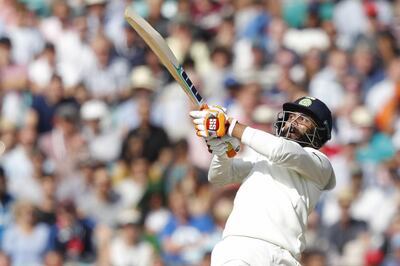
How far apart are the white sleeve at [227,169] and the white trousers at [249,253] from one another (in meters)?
0.40

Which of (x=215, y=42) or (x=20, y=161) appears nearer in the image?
(x=20, y=161)

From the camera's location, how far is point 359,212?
11.4 m

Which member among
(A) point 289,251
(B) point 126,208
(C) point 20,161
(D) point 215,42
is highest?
(D) point 215,42

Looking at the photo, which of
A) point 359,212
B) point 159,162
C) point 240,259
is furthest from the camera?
point 159,162

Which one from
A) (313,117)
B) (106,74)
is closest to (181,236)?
(106,74)

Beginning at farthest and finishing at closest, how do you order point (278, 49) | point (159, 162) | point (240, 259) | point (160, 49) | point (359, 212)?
point (278, 49)
point (159, 162)
point (359, 212)
point (160, 49)
point (240, 259)

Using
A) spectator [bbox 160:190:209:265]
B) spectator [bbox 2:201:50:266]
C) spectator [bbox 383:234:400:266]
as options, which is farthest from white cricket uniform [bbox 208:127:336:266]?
spectator [bbox 2:201:50:266]

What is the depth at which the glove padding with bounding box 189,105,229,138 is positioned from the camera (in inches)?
263

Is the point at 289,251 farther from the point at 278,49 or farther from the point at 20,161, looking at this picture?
the point at 278,49

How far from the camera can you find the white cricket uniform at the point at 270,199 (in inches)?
263

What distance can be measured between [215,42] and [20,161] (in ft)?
9.38

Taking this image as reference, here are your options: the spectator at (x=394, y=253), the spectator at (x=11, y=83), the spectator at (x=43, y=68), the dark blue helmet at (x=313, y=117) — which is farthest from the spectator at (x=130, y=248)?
the dark blue helmet at (x=313, y=117)

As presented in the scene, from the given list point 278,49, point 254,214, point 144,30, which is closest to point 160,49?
point 144,30

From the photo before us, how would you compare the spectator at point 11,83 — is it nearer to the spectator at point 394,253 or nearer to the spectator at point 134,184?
the spectator at point 134,184
